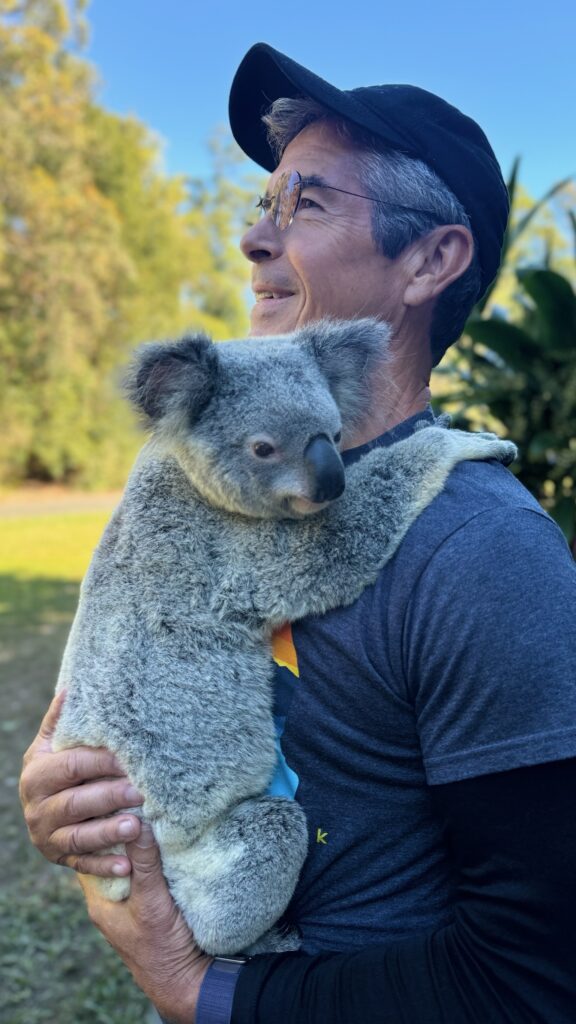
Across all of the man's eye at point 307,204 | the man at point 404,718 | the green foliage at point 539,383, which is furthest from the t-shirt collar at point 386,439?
the green foliage at point 539,383

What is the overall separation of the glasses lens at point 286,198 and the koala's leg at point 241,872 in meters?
1.19

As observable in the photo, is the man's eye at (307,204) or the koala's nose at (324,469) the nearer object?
the koala's nose at (324,469)

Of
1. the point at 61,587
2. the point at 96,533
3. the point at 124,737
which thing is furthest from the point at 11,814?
the point at 96,533

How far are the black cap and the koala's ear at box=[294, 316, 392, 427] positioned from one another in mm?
356

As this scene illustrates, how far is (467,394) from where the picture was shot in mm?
4164

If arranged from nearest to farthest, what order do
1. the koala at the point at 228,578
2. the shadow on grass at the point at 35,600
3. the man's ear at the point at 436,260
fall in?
the koala at the point at 228,578 < the man's ear at the point at 436,260 < the shadow on grass at the point at 35,600

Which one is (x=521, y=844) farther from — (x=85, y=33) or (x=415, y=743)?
(x=85, y=33)

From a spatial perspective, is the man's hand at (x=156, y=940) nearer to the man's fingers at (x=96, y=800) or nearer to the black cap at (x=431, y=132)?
the man's fingers at (x=96, y=800)

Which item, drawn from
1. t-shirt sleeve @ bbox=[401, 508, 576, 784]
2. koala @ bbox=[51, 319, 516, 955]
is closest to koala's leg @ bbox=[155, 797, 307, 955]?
koala @ bbox=[51, 319, 516, 955]

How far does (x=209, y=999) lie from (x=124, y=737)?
0.43 m

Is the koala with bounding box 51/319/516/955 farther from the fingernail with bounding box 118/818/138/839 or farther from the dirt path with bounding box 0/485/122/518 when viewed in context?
the dirt path with bounding box 0/485/122/518

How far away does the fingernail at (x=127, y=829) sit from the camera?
131cm

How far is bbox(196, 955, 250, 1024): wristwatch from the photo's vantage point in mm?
1188

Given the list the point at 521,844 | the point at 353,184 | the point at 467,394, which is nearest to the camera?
the point at 521,844
